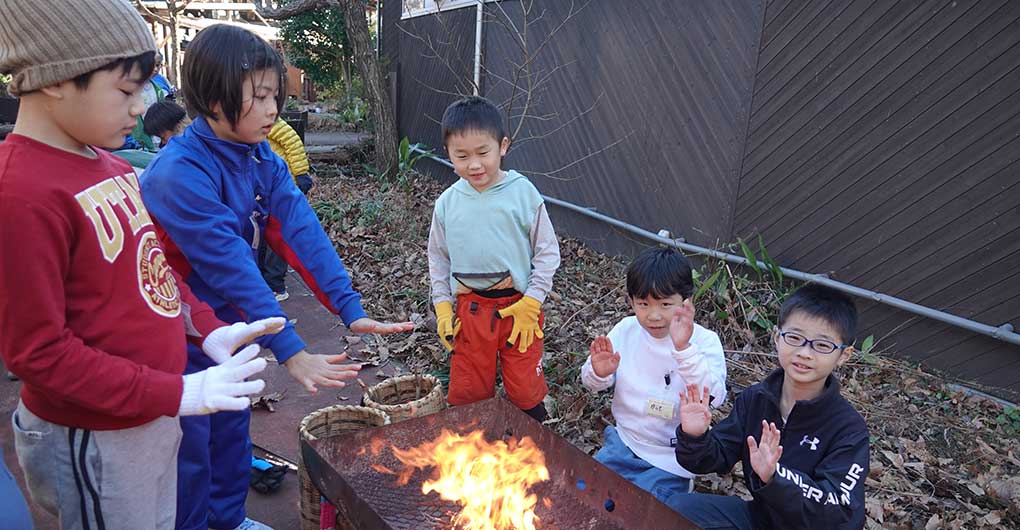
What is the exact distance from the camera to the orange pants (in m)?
3.41

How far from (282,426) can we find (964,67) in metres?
4.62

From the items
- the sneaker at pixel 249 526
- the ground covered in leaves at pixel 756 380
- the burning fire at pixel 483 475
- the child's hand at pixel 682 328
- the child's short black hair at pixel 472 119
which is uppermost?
the child's short black hair at pixel 472 119

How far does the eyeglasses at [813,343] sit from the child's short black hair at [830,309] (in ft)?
0.19

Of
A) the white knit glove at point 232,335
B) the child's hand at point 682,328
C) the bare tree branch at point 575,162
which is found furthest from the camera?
the bare tree branch at point 575,162

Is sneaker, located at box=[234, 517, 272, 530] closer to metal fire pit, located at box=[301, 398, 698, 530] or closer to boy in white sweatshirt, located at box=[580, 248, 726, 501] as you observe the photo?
metal fire pit, located at box=[301, 398, 698, 530]

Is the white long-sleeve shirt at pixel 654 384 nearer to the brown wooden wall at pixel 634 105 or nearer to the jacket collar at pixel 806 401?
the jacket collar at pixel 806 401

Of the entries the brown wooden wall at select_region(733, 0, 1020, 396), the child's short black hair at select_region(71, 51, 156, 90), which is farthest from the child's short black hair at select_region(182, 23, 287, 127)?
the brown wooden wall at select_region(733, 0, 1020, 396)

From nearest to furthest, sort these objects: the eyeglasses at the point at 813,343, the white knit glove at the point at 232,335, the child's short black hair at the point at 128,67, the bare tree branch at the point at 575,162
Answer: the child's short black hair at the point at 128,67, the white knit glove at the point at 232,335, the eyeglasses at the point at 813,343, the bare tree branch at the point at 575,162

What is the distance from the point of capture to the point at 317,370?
225 cm

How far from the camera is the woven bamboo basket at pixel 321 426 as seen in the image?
275cm

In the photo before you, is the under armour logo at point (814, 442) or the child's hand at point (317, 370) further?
the under armour logo at point (814, 442)

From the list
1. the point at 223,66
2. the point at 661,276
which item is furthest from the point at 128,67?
the point at 661,276

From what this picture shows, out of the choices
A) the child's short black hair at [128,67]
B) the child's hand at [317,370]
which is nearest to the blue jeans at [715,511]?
the child's hand at [317,370]

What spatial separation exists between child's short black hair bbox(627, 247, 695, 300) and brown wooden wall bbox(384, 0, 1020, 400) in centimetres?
249
